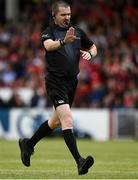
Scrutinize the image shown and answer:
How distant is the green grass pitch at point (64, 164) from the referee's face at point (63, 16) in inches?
82.0

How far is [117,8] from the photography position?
98.7 ft

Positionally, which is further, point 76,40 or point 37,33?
point 37,33

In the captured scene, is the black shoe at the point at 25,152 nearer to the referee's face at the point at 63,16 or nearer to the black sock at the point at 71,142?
the black sock at the point at 71,142

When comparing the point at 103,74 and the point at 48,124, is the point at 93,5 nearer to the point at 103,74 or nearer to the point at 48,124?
the point at 103,74

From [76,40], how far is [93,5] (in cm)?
1859

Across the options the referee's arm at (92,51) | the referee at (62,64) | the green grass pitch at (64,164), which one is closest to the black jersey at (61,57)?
the referee at (62,64)

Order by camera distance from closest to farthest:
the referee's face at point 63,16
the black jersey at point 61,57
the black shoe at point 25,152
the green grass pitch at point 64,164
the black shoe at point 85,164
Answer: the black shoe at point 85,164 < the green grass pitch at point 64,164 < the referee's face at point 63,16 < the black jersey at point 61,57 < the black shoe at point 25,152

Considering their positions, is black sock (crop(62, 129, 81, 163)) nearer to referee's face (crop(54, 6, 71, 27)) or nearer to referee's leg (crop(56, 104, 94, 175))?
referee's leg (crop(56, 104, 94, 175))

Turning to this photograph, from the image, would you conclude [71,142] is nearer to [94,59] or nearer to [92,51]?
[92,51]

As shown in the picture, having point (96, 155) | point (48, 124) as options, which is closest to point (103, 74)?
point (96, 155)

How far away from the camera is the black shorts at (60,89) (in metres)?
11.7

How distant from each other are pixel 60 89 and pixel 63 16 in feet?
3.32

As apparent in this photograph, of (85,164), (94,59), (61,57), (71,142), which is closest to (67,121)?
(71,142)

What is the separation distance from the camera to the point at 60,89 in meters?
11.8
